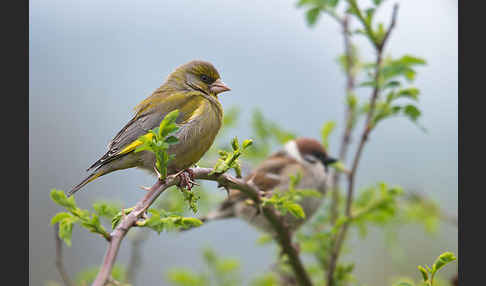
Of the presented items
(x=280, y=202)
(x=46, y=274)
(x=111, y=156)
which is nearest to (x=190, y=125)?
(x=111, y=156)

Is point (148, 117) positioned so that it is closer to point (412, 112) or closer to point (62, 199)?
point (62, 199)

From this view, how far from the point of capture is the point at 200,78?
8.54 ft

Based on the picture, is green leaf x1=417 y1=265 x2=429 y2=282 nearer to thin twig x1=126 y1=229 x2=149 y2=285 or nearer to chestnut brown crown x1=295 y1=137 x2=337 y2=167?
thin twig x1=126 y1=229 x2=149 y2=285

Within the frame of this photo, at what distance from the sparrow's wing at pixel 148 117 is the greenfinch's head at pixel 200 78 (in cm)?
15

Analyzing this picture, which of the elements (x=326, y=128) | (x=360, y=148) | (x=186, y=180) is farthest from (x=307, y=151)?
(x=186, y=180)

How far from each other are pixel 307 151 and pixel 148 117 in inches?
92.1

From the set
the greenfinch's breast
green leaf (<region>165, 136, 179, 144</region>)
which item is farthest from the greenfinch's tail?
green leaf (<region>165, 136, 179, 144</region>)

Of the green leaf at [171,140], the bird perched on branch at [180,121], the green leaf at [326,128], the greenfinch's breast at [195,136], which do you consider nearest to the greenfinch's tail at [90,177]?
the bird perched on branch at [180,121]

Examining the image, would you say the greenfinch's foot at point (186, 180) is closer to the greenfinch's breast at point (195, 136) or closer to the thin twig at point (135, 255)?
the greenfinch's breast at point (195, 136)

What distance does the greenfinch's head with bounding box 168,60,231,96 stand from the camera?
101 inches

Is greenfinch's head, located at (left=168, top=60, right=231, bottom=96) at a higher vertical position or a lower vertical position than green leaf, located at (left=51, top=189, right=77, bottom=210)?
higher

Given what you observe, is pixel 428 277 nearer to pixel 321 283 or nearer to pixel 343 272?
pixel 343 272

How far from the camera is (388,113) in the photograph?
98.3 inches

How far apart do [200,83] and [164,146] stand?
1382mm
